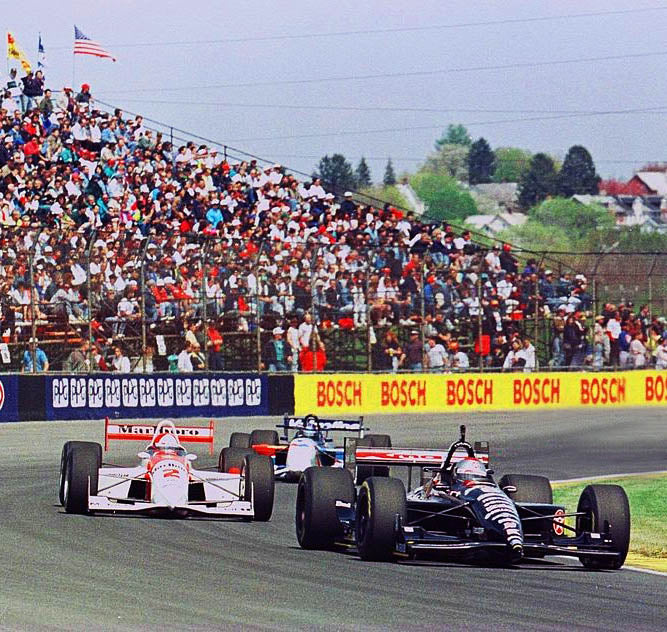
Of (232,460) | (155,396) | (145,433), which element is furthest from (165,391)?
(145,433)

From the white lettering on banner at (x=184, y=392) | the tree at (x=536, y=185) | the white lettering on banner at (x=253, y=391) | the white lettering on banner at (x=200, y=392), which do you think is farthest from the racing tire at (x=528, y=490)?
the tree at (x=536, y=185)

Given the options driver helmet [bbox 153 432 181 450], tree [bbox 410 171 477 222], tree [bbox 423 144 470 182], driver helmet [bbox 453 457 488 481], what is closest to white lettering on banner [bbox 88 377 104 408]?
driver helmet [bbox 153 432 181 450]

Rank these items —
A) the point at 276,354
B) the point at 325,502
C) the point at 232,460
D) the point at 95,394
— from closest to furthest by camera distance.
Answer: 1. the point at 325,502
2. the point at 232,460
3. the point at 95,394
4. the point at 276,354

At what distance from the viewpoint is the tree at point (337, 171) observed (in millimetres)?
124688

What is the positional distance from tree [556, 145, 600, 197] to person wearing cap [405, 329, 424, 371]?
10756 cm

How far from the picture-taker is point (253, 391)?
30.6 meters

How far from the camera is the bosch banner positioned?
28.4 metres

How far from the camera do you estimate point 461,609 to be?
9.03m

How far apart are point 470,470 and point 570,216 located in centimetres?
10594

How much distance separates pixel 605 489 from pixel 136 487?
501 centimetres

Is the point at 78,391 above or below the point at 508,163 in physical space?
below

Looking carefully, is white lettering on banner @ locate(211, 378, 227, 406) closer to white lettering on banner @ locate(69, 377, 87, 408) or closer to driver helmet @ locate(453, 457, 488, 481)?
white lettering on banner @ locate(69, 377, 87, 408)

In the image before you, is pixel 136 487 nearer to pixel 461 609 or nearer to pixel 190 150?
pixel 461 609

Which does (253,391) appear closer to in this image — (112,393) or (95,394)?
(112,393)
